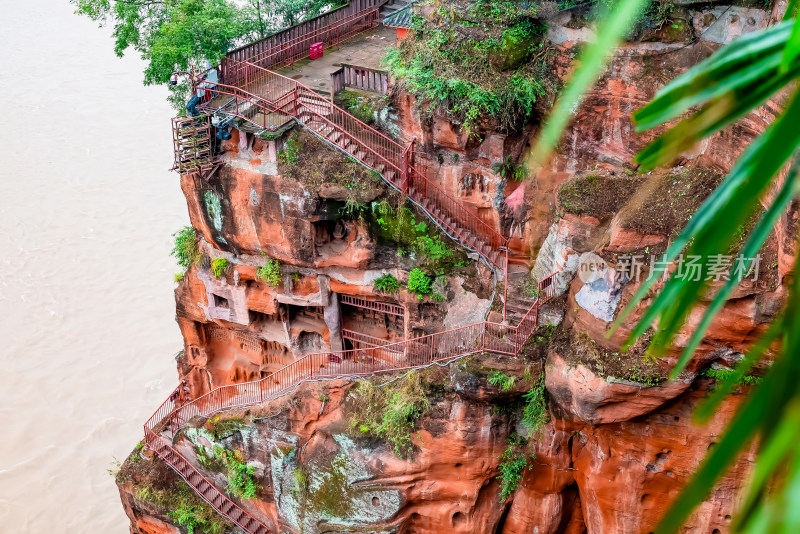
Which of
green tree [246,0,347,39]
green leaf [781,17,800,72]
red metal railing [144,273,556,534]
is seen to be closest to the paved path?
green tree [246,0,347,39]

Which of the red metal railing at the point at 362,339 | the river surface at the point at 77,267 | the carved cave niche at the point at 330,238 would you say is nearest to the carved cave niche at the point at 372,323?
the red metal railing at the point at 362,339

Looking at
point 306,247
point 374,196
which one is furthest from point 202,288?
point 374,196

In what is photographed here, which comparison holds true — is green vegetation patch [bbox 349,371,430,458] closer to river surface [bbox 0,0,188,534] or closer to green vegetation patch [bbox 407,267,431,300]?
green vegetation patch [bbox 407,267,431,300]

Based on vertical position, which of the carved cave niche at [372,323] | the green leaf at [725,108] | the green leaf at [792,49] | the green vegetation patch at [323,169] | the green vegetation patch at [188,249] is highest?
the green leaf at [792,49]

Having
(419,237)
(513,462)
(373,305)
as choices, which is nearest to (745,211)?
(513,462)

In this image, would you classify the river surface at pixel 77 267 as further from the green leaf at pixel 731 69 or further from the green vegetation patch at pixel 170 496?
the green leaf at pixel 731 69

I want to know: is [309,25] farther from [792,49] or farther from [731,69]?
[792,49]
